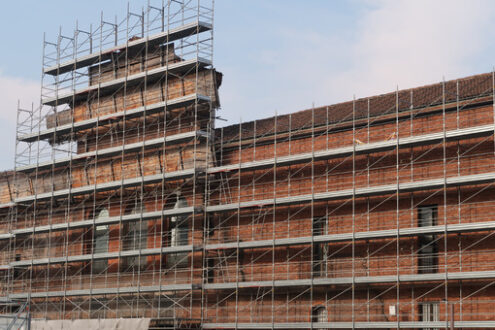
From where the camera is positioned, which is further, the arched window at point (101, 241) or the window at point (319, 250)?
the arched window at point (101, 241)

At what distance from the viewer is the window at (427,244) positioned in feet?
101

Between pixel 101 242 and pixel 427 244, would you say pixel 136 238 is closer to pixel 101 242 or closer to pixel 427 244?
pixel 101 242

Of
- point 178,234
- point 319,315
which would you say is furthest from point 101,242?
point 319,315

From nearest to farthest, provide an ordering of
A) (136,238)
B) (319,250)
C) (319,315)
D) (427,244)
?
1. (427,244)
2. (319,315)
3. (319,250)
4. (136,238)

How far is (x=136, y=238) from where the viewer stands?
3922 centimetres

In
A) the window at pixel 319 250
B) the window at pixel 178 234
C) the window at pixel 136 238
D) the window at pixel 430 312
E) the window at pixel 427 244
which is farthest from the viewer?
the window at pixel 136 238

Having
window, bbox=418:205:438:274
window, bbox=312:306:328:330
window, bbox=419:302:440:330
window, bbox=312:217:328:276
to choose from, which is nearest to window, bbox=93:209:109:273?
window, bbox=312:217:328:276

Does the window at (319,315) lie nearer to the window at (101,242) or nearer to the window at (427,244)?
the window at (427,244)

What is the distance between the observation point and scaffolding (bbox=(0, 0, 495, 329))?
99.8 feet

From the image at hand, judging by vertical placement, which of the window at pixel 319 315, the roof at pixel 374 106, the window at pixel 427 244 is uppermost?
the roof at pixel 374 106

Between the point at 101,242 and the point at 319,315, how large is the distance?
1233 cm

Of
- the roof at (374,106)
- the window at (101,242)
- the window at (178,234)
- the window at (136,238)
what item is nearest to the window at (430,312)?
the roof at (374,106)

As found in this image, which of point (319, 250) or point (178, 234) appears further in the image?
point (178, 234)

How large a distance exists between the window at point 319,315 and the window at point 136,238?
8793 mm
